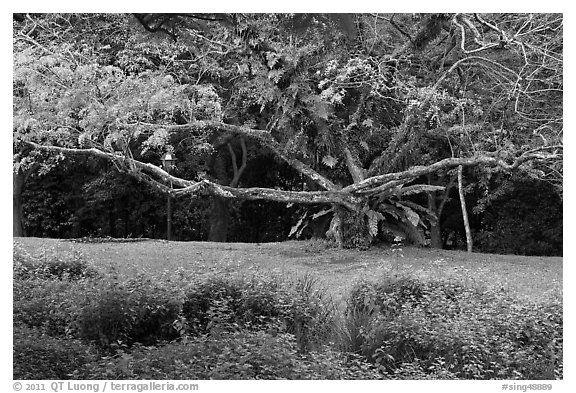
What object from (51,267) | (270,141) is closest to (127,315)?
(51,267)

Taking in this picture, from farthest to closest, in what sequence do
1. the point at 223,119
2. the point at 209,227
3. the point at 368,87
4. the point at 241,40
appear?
the point at 209,227
the point at 223,119
the point at 368,87
the point at 241,40

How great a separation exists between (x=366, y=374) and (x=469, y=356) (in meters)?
0.70

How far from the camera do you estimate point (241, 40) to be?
8.99 meters

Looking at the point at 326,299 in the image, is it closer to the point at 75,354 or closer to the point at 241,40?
the point at 75,354

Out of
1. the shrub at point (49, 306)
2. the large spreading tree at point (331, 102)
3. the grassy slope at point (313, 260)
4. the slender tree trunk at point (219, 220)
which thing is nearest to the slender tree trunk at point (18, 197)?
the large spreading tree at point (331, 102)

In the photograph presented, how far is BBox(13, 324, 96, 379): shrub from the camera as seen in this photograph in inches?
165

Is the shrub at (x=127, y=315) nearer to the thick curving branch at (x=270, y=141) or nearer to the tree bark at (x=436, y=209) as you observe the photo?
the thick curving branch at (x=270, y=141)

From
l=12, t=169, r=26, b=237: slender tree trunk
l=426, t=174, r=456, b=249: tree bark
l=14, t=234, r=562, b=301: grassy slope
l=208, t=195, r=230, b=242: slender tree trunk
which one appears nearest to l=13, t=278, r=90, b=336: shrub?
l=14, t=234, r=562, b=301: grassy slope

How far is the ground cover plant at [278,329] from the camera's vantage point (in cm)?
422

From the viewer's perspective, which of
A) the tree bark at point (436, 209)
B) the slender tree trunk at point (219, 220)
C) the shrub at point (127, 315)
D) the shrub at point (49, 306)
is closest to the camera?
the shrub at point (127, 315)

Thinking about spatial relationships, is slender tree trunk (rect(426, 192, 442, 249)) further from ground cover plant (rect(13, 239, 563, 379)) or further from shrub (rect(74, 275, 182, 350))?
shrub (rect(74, 275, 182, 350))

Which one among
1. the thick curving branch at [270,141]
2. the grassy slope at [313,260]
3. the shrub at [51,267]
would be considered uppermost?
the thick curving branch at [270,141]
